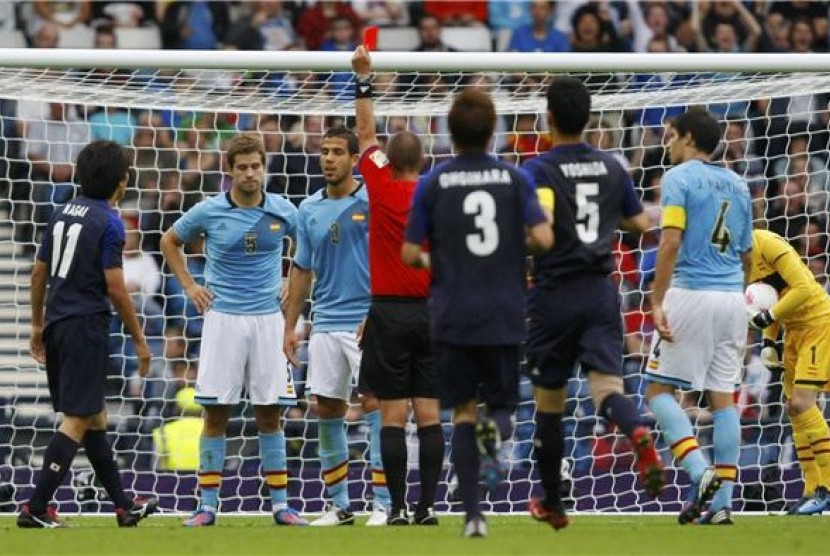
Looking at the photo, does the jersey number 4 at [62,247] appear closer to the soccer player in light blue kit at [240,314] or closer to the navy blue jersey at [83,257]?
the navy blue jersey at [83,257]

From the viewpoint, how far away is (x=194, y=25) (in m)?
17.7

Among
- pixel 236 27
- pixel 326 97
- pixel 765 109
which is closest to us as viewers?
pixel 326 97

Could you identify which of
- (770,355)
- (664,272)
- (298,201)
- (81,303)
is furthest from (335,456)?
(298,201)

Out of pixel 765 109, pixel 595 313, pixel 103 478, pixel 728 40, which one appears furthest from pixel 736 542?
pixel 728 40

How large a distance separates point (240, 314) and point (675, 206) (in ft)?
8.52

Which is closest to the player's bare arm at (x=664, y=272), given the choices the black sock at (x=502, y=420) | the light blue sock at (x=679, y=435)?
the light blue sock at (x=679, y=435)

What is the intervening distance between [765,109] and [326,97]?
3643 millimetres

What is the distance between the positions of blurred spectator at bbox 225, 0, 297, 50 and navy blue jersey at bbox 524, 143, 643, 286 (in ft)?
30.1

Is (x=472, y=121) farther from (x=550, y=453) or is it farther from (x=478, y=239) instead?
(x=550, y=453)

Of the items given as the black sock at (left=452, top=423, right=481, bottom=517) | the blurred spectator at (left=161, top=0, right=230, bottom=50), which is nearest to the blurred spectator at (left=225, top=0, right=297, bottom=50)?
the blurred spectator at (left=161, top=0, right=230, bottom=50)

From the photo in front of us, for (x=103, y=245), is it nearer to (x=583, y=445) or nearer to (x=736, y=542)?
(x=736, y=542)

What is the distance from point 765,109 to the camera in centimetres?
1454

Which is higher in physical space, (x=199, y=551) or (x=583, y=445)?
(x=199, y=551)

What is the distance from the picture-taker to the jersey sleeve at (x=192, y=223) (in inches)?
419
